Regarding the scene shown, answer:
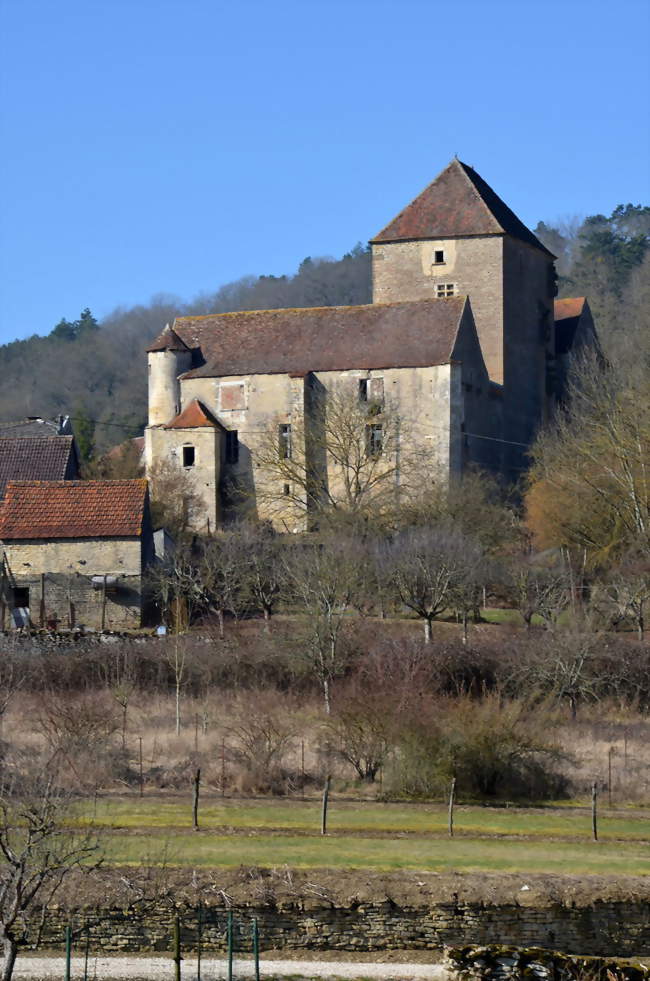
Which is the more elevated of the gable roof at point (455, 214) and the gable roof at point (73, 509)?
the gable roof at point (455, 214)

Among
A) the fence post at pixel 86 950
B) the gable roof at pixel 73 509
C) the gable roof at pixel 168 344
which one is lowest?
the fence post at pixel 86 950

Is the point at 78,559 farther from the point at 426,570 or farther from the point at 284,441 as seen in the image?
the point at 284,441

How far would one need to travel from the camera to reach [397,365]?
173 feet

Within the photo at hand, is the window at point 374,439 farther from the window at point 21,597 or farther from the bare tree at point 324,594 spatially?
the window at point 21,597

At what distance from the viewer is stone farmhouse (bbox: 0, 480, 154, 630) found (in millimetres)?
38219

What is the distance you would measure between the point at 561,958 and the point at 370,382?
120 feet

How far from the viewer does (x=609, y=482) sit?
4309 centimetres

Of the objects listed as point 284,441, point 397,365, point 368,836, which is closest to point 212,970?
point 368,836

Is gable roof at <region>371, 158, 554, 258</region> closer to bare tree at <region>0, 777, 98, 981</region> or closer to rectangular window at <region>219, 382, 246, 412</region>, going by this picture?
rectangular window at <region>219, 382, 246, 412</region>

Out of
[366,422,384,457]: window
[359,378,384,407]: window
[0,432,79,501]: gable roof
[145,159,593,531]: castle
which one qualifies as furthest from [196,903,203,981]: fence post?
[359,378,384,407]: window

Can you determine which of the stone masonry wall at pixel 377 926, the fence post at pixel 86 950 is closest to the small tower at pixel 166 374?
the stone masonry wall at pixel 377 926

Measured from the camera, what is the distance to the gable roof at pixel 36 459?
46.1 metres

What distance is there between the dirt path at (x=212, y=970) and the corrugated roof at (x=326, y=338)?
112 feet

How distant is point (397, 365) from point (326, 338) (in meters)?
3.39
